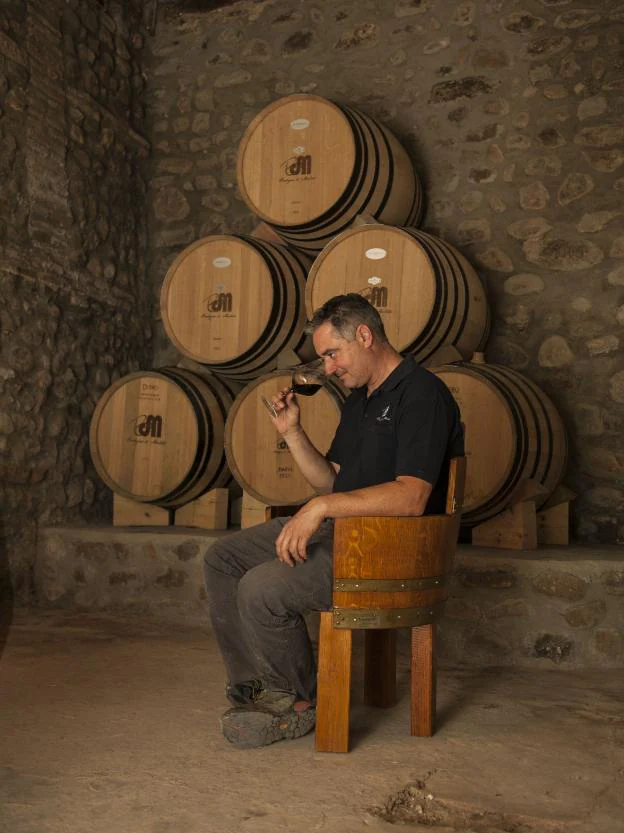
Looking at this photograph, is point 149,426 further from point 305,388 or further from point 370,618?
point 370,618

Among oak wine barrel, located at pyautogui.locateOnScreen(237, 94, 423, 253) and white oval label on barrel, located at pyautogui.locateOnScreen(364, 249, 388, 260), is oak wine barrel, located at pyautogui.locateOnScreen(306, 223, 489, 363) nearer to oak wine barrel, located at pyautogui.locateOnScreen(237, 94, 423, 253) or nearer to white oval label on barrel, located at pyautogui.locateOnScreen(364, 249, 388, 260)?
white oval label on barrel, located at pyautogui.locateOnScreen(364, 249, 388, 260)

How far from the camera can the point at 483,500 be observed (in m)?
3.41

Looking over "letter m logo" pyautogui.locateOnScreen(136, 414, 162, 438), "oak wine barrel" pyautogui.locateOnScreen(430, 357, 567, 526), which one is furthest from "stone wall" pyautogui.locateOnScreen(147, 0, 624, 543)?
"letter m logo" pyautogui.locateOnScreen(136, 414, 162, 438)

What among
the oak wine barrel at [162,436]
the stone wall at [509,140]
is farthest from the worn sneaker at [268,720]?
the stone wall at [509,140]

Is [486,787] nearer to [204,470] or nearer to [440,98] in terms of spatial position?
[204,470]

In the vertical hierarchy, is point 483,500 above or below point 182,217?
below

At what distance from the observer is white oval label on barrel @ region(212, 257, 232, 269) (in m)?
4.07

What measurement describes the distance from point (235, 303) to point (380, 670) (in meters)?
1.94

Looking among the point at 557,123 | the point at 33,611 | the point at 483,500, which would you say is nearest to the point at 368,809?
the point at 483,500

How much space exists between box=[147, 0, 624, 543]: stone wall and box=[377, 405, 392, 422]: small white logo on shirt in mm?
1963

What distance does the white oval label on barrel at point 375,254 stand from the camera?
12.2 ft

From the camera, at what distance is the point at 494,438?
11.2 feet

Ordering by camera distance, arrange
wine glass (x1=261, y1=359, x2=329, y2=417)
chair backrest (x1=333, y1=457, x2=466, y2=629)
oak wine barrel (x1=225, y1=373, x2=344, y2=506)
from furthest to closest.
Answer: oak wine barrel (x1=225, y1=373, x2=344, y2=506) < wine glass (x1=261, y1=359, x2=329, y2=417) < chair backrest (x1=333, y1=457, x2=466, y2=629)

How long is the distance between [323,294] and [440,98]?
1.48 m
